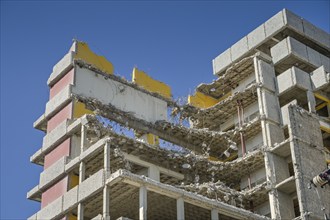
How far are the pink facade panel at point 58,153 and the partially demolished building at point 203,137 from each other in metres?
0.12

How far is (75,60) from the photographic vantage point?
247 feet

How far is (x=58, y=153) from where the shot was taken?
236ft

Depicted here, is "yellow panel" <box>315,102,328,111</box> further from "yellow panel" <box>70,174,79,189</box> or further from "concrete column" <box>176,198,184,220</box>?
"yellow panel" <box>70,174,79,189</box>

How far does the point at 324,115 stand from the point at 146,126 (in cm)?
2212

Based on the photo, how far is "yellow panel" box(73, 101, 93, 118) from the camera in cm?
7262

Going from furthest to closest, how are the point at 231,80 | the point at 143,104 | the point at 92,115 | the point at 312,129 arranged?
1. the point at 231,80
2. the point at 143,104
3. the point at 312,129
4. the point at 92,115

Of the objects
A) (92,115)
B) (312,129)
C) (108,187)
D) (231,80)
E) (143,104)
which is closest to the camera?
(108,187)

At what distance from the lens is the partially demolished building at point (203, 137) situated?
64.8 m

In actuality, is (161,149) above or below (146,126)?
below

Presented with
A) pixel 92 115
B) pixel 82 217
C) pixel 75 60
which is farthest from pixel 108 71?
pixel 82 217

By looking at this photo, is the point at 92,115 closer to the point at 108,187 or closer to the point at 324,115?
the point at 108,187

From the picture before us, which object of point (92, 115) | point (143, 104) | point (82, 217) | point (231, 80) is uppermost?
point (231, 80)

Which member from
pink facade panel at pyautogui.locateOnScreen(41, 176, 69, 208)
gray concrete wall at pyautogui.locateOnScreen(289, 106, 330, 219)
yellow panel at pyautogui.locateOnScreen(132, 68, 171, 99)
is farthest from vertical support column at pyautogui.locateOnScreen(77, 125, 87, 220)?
gray concrete wall at pyautogui.locateOnScreen(289, 106, 330, 219)

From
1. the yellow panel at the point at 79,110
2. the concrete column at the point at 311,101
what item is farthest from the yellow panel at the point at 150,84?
the concrete column at the point at 311,101
